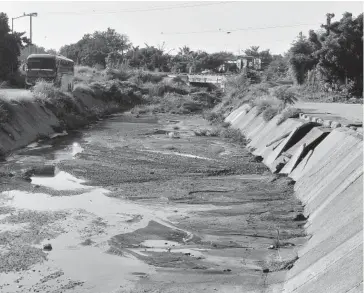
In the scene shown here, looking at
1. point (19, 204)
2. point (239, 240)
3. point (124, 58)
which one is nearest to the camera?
point (239, 240)

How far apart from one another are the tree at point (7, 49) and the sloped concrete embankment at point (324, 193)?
31.2m

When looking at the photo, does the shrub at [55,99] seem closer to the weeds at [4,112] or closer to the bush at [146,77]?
the weeds at [4,112]

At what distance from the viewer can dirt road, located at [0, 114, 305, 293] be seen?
28.9 feet

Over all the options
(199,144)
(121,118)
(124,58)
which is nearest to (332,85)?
(121,118)

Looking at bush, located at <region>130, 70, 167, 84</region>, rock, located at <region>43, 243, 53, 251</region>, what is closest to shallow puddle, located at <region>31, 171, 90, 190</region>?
rock, located at <region>43, 243, 53, 251</region>

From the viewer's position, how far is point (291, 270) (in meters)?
8.95

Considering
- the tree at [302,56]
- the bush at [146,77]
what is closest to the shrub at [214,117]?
the tree at [302,56]

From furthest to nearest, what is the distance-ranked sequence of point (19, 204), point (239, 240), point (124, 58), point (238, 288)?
point (124, 58) < point (19, 204) < point (239, 240) < point (238, 288)

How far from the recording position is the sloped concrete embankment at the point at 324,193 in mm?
7875

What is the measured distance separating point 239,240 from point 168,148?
13.6m

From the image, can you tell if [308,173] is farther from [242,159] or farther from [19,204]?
[19,204]

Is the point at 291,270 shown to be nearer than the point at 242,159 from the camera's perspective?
Yes

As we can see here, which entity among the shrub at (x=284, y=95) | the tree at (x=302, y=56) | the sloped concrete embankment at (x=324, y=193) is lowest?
the sloped concrete embankment at (x=324, y=193)

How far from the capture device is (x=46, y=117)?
29969mm
